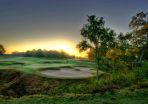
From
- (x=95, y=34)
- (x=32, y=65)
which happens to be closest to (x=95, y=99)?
(x=95, y=34)

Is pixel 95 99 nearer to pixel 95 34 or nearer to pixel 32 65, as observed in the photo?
pixel 95 34

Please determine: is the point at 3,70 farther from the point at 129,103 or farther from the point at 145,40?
the point at 129,103

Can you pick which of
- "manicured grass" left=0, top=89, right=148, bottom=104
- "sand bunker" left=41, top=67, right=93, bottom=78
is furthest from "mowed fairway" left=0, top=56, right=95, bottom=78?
"manicured grass" left=0, top=89, right=148, bottom=104

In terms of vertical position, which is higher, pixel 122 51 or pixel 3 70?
pixel 122 51

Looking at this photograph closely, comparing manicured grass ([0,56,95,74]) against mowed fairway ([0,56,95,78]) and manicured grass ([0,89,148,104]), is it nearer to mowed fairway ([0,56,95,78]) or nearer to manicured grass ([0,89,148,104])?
mowed fairway ([0,56,95,78])

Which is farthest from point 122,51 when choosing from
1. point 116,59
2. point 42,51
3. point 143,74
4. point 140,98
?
point 42,51

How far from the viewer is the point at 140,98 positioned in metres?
13.8

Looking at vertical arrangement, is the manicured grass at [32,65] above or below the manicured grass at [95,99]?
above

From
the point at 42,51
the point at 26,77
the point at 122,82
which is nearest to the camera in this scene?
the point at 122,82

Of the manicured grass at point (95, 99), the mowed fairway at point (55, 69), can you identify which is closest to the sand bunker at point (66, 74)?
the mowed fairway at point (55, 69)

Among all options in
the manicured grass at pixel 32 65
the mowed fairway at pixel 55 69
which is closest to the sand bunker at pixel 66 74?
the mowed fairway at pixel 55 69

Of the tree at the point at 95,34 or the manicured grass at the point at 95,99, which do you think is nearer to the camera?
the manicured grass at the point at 95,99

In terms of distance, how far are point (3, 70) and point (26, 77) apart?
6301 millimetres

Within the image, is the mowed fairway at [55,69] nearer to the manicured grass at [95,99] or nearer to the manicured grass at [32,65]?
the manicured grass at [32,65]
